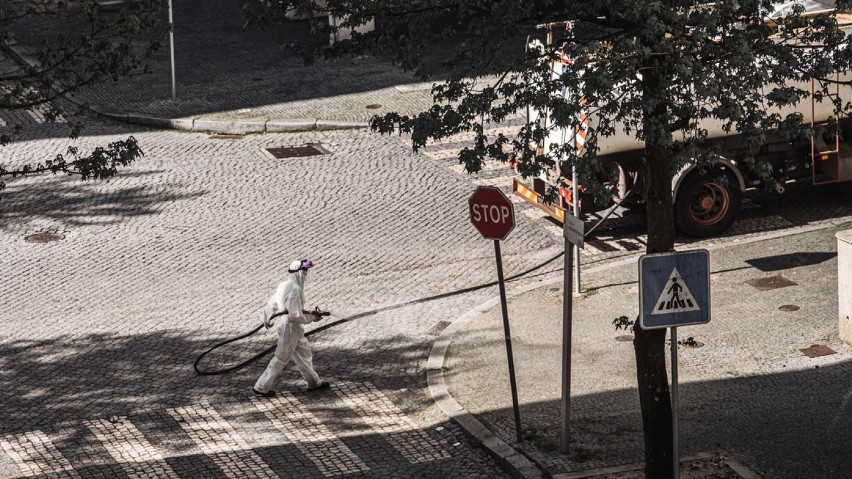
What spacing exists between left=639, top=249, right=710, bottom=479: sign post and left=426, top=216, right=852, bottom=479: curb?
1707mm

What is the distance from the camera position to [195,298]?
49.7 ft

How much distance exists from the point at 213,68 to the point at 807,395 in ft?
55.6

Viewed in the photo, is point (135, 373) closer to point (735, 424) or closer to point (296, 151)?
point (735, 424)

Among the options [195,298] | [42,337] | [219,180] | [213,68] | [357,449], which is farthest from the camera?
[213,68]

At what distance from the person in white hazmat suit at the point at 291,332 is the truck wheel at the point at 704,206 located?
19.7ft

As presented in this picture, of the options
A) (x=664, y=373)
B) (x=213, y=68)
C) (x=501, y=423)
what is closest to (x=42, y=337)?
(x=501, y=423)

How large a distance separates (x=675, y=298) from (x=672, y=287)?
0.08 meters

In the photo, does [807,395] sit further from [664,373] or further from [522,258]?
[522,258]

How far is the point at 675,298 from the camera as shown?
9.03m

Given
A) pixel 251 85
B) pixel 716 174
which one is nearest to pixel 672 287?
pixel 716 174

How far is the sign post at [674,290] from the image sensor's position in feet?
29.5

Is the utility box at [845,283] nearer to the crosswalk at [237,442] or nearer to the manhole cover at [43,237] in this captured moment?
the crosswalk at [237,442]

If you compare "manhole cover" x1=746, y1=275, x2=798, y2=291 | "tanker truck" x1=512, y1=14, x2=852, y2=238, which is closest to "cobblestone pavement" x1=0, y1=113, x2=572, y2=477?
"tanker truck" x1=512, y1=14, x2=852, y2=238

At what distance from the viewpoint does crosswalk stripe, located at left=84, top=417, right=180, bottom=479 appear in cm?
1085
